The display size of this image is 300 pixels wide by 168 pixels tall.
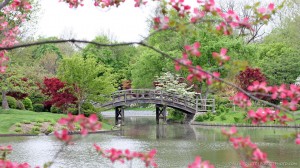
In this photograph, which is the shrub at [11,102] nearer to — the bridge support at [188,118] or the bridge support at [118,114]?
the bridge support at [118,114]

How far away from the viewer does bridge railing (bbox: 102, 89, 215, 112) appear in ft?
113

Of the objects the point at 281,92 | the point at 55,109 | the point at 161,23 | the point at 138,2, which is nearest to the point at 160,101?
the point at 55,109

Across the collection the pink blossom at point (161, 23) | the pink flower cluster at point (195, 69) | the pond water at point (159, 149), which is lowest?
the pond water at point (159, 149)

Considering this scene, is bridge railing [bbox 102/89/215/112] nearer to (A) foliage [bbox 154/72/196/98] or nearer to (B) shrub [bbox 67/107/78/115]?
(A) foliage [bbox 154/72/196/98]

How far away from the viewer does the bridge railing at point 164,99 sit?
3438 centimetres

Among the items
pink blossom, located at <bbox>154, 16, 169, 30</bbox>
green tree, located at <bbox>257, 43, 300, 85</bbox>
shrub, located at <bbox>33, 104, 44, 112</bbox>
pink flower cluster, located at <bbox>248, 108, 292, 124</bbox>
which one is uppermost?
green tree, located at <bbox>257, 43, 300, 85</bbox>

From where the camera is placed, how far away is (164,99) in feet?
118

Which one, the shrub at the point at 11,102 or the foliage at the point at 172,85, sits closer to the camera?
the shrub at the point at 11,102

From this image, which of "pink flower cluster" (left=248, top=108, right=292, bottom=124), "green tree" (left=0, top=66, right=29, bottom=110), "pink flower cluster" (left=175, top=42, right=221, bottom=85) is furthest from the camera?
"green tree" (left=0, top=66, right=29, bottom=110)

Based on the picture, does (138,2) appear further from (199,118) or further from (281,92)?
(199,118)

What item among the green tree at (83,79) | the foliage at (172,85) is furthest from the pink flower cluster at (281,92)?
the foliage at (172,85)

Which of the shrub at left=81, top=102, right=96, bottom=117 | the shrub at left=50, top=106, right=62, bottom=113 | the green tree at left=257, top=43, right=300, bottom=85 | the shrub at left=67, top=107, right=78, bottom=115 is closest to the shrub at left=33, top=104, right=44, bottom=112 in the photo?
the shrub at left=50, top=106, right=62, bottom=113

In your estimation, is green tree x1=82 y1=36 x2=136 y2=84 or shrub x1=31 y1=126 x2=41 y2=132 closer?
shrub x1=31 y1=126 x2=41 y2=132

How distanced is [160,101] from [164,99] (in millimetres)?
338
